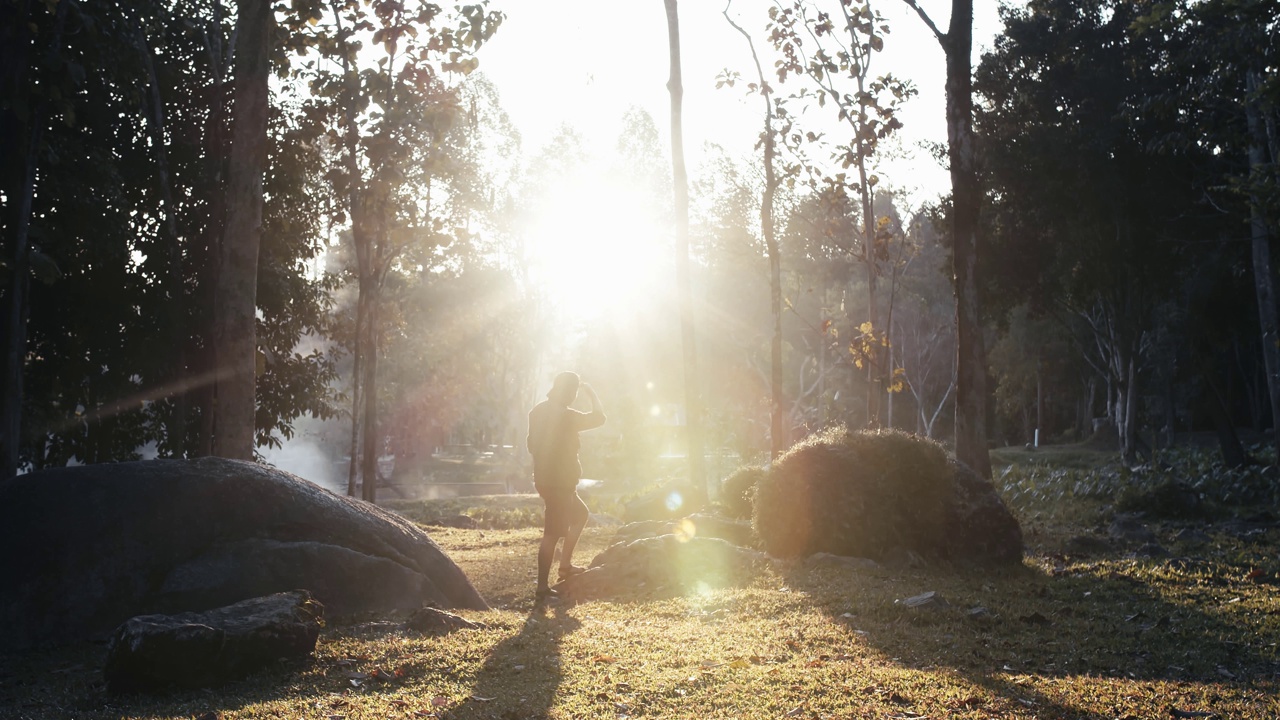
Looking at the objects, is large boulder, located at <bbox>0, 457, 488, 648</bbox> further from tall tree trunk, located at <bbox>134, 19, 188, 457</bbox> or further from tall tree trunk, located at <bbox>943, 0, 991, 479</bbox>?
tall tree trunk, located at <bbox>943, 0, 991, 479</bbox>

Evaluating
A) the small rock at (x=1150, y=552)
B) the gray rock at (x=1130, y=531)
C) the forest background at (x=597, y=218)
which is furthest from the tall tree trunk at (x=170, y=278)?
the gray rock at (x=1130, y=531)

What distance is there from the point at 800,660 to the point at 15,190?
32.7 feet

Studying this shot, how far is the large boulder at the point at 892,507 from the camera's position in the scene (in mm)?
11586

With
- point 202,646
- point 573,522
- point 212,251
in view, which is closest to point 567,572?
point 573,522

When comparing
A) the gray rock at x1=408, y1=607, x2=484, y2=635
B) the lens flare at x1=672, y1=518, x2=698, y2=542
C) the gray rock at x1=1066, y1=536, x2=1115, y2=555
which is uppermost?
the lens flare at x1=672, y1=518, x2=698, y2=542

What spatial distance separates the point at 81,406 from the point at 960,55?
1742 cm

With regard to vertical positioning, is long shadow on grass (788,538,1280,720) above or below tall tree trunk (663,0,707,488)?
below

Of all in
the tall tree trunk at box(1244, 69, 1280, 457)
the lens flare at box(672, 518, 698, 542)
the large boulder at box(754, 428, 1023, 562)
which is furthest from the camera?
the tall tree trunk at box(1244, 69, 1280, 457)

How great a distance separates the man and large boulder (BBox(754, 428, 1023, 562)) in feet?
9.92

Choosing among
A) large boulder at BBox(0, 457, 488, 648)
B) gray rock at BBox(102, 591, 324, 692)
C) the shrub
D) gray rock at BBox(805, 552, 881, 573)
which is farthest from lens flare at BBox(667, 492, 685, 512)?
gray rock at BBox(102, 591, 324, 692)

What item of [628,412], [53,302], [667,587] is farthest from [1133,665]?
[628,412]

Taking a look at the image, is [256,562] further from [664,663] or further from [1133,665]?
[1133,665]

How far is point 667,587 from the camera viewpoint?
34.2 ft

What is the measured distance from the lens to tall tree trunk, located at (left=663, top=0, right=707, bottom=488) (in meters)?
19.9
